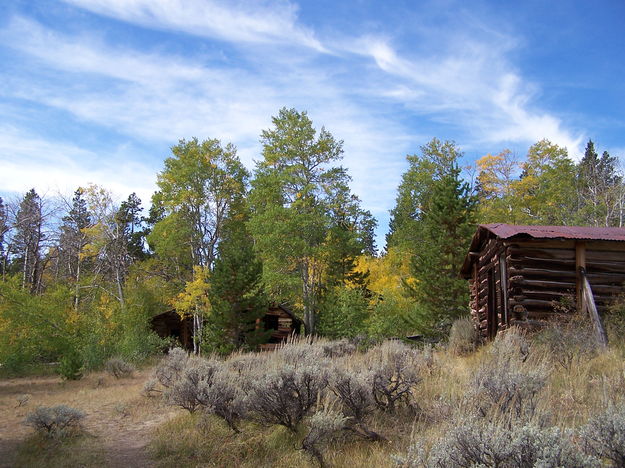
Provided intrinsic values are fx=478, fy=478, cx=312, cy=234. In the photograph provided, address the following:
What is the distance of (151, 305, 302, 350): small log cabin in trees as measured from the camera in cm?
2666

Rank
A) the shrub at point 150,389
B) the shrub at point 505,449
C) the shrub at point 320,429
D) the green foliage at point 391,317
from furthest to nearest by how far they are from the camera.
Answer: the green foliage at point 391,317, the shrub at point 150,389, the shrub at point 320,429, the shrub at point 505,449

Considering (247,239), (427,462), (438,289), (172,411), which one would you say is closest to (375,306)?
(438,289)

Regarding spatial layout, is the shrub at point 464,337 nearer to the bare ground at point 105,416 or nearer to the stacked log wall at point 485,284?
the stacked log wall at point 485,284

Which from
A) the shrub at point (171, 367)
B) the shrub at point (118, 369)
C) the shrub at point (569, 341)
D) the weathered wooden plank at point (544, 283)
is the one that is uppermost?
the weathered wooden plank at point (544, 283)

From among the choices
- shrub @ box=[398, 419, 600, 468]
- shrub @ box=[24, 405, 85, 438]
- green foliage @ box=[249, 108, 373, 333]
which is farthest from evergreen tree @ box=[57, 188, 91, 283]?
shrub @ box=[398, 419, 600, 468]

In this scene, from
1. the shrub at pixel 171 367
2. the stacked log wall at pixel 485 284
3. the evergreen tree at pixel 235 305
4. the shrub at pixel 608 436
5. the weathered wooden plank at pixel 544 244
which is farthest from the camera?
the evergreen tree at pixel 235 305

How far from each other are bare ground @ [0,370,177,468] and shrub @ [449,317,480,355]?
836 cm

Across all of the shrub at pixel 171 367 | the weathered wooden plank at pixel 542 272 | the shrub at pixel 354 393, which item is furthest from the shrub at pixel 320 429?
the weathered wooden plank at pixel 542 272

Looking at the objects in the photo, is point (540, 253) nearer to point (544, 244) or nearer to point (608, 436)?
point (544, 244)

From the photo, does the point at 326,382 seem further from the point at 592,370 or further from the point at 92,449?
the point at 592,370

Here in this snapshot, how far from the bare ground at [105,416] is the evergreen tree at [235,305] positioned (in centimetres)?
392

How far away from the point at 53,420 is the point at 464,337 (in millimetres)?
11686

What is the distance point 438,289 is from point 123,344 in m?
15.2

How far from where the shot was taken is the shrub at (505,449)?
306cm
